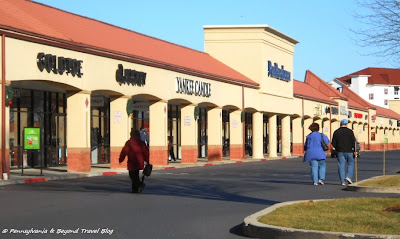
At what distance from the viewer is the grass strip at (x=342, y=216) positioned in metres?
10.6

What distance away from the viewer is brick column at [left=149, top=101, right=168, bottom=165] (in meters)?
37.9

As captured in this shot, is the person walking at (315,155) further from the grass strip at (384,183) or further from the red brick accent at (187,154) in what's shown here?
the red brick accent at (187,154)

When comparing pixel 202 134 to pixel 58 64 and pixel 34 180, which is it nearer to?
pixel 58 64

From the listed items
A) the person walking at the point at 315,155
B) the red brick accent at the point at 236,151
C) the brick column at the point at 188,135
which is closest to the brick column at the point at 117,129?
the brick column at the point at 188,135

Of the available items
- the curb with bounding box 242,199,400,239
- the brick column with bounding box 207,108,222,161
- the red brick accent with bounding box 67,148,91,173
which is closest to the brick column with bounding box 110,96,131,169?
the red brick accent with bounding box 67,148,91,173

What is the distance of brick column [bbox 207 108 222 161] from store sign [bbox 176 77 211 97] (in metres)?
1.95

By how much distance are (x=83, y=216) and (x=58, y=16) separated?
21516 mm

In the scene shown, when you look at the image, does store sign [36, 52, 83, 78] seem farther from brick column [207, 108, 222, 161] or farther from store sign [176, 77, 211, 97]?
brick column [207, 108, 222, 161]

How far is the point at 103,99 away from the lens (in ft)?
124

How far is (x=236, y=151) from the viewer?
163 feet

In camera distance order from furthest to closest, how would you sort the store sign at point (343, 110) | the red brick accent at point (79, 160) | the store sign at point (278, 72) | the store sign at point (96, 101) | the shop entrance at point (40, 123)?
the store sign at point (343, 110) < the store sign at point (278, 72) < the store sign at point (96, 101) < the shop entrance at point (40, 123) < the red brick accent at point (79, 160)

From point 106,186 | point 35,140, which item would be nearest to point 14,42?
point 35,140

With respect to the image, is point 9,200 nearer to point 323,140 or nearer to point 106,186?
point 106,186

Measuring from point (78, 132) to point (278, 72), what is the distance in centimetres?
2928
